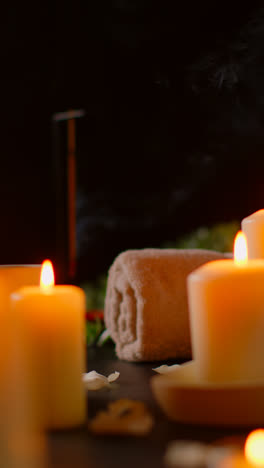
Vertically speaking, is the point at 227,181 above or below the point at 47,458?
above

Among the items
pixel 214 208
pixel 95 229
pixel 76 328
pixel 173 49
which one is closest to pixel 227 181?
pixel 214 208

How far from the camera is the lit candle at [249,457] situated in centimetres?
38

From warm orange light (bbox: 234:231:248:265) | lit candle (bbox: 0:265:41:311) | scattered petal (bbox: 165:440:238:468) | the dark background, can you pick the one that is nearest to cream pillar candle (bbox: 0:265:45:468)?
lit candle (bbox: 0:265:41:311)

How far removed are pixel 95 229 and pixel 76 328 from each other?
130cm

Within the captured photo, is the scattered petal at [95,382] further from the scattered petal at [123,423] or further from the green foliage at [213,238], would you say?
the green foliage at [213,238]

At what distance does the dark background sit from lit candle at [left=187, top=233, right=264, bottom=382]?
688mm

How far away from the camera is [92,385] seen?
25.1 inches

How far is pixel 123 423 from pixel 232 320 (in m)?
0.13

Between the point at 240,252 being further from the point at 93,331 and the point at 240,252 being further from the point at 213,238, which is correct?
the point at 213,238

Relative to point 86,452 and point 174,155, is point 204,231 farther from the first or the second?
point 86,452

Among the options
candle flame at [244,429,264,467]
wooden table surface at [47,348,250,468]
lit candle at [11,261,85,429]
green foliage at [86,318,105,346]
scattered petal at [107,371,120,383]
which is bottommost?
green foliage at [86,318,105,346]

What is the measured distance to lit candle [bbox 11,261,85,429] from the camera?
467 millimetres

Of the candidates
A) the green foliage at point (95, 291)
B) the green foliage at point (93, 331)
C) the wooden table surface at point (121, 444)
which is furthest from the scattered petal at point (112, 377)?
the green foliage at point (95, 291)

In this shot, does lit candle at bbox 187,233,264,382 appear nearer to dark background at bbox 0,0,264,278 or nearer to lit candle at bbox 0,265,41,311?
lit candle at bbox 0,265,41,311
